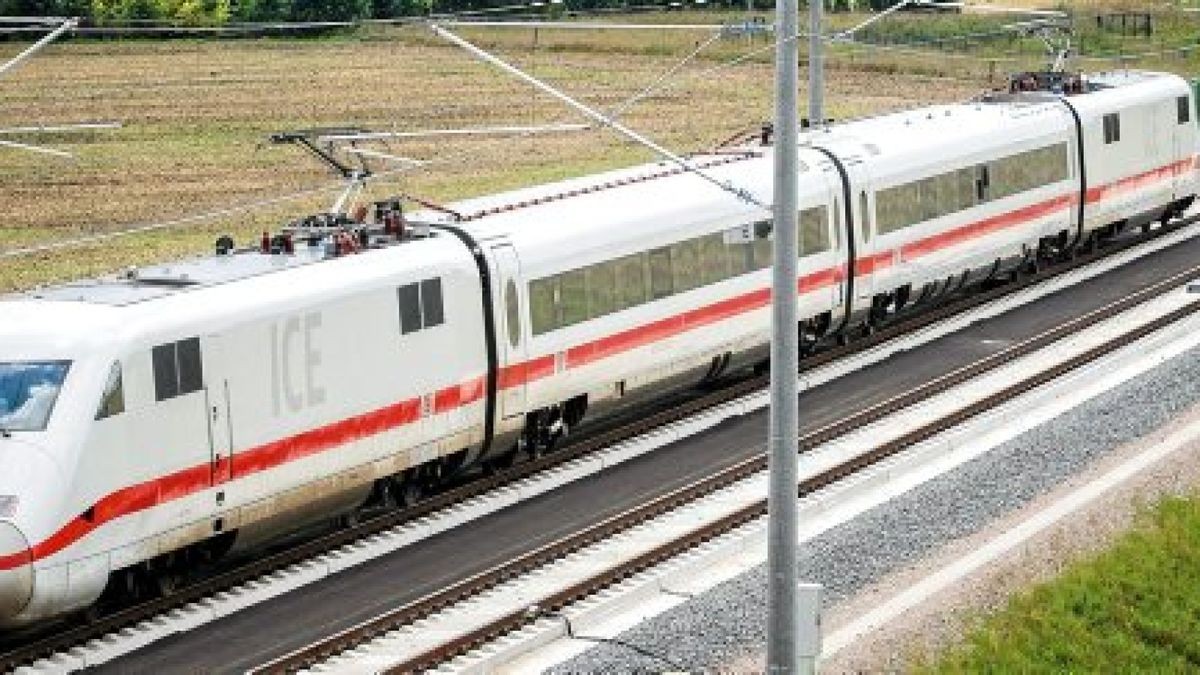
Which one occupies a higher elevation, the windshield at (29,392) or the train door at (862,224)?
the windshield at (29,392)

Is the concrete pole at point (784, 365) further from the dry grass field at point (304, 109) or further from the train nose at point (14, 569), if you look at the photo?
the dry grass field at point (304, 109)

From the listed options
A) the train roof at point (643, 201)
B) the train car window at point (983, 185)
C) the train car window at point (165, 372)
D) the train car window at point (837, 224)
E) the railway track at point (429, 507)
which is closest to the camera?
the railway track at point (429, 507)

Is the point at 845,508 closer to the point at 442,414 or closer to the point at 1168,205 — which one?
the point at 442,414

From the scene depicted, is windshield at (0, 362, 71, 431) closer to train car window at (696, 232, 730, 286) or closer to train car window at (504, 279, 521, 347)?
train car window at (504, 279, 521, 347)

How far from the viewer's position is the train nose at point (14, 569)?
77.3 ft

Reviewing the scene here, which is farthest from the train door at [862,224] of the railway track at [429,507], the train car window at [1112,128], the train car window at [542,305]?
the train car window at [1112,128]

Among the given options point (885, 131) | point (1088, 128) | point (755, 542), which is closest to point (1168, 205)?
point (1088, 128)

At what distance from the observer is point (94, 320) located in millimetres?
25125

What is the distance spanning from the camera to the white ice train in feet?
80.7

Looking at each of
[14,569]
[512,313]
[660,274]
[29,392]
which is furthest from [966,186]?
[14,569]

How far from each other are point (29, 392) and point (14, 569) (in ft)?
6.26

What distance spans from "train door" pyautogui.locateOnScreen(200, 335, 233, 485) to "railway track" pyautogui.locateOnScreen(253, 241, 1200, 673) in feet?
7.52

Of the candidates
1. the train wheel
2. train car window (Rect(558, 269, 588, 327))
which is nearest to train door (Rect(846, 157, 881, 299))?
train car window (Rect(558, 269, 588, 327))

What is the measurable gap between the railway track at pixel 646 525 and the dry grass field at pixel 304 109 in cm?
1461
